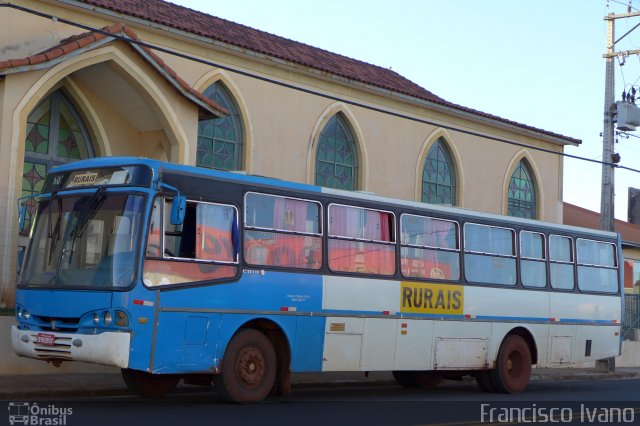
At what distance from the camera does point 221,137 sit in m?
24.6

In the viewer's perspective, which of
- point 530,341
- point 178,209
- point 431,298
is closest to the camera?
point 178,209

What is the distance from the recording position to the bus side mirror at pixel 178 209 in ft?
41.7

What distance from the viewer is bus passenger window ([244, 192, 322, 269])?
47.0ft

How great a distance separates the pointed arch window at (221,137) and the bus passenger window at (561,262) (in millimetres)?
8399

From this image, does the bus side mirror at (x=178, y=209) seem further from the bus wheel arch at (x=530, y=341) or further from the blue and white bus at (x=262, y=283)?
the bus wheel arch at (x=530, y=341)

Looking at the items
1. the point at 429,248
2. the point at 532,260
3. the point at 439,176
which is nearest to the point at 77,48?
the point at 429,248

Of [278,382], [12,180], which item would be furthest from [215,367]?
[12,180]

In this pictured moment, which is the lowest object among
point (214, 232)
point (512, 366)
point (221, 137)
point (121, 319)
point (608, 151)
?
point (512, 366)

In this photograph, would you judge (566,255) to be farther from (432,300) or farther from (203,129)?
(203,129)

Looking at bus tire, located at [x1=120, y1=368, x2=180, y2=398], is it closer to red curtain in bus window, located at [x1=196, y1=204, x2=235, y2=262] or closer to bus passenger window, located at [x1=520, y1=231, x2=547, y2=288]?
red curtain in bus window, located at [x1=196, y1=204, x2=235, y2=262]

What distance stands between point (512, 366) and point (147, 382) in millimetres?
7305

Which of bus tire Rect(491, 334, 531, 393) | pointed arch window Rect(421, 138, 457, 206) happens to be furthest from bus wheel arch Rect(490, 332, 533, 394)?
pointed arch window Rect(421, 138, 457, 206)

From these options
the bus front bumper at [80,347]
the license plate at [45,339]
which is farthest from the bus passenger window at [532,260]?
the license plate at [45,339]

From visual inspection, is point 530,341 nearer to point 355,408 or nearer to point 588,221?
point 355,408
